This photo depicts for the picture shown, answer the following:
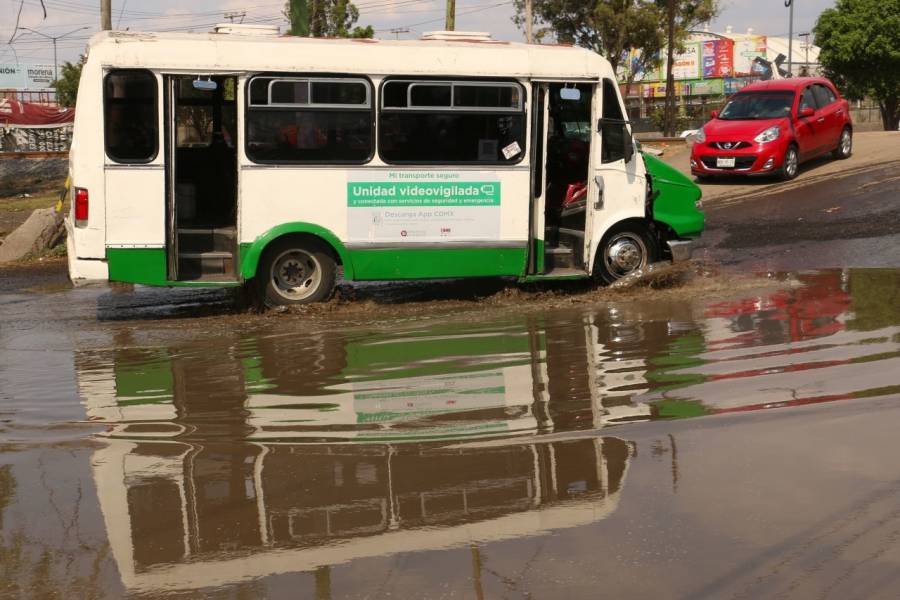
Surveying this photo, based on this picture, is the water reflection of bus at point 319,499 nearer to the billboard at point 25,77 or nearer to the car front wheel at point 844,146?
the car front wheel at point 844,146

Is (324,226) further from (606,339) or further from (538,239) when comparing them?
(606,339)

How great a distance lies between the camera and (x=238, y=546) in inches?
201

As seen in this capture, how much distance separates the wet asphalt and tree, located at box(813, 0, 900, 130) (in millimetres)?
36921

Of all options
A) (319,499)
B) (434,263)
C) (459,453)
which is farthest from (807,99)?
(319,499)

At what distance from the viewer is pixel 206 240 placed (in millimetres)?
11500

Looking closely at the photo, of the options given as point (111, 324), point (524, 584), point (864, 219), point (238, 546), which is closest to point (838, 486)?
point (524, 584)

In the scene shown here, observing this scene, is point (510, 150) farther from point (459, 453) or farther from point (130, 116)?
point (459, 453)

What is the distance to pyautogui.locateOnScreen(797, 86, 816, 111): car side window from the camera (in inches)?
844

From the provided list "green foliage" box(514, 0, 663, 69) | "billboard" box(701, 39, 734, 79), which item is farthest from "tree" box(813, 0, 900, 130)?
"billboard" box(701, 39, 734, 79)

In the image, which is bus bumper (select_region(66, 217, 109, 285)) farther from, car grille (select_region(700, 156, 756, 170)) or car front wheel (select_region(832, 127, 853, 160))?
car front wheel (select_region(832, 127, 853, 160))

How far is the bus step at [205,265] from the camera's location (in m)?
11.3

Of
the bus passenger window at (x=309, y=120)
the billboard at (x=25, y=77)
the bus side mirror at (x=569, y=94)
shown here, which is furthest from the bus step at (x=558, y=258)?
the billboard at (x=25, y=77)

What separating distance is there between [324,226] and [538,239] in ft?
7.54

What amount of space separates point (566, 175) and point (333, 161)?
2971mm
